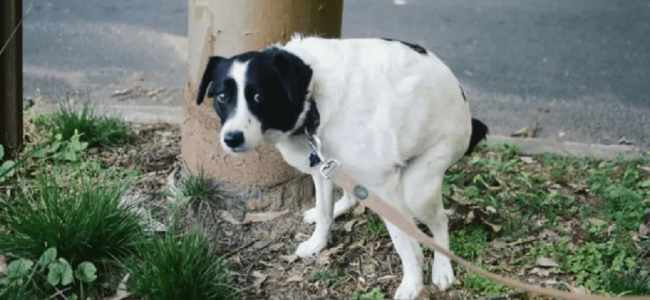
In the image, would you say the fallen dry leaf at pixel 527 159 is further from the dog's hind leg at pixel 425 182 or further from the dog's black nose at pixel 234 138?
the dog's black nose at pixel 234 138

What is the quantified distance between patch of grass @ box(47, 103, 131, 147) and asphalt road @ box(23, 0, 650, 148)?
1.42 m

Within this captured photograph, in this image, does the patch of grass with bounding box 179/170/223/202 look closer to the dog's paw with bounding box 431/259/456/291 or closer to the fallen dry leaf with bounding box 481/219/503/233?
the dog's paw with bounding box 431/259/456/291

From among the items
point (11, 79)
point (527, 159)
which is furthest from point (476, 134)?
point (11, 79)

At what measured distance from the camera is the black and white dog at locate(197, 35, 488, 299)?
3510 millimetres

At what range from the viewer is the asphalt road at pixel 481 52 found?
7238mm

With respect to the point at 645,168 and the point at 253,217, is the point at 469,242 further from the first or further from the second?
the point at 645,168

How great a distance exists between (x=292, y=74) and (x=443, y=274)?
1.31m

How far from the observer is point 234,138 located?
3428mm

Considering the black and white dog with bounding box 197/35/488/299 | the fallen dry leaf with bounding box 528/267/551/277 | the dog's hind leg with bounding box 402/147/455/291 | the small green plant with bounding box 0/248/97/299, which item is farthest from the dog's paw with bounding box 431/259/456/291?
the small green plant with bounding box 0/248/97/299

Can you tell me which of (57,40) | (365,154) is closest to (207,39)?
(365,154)

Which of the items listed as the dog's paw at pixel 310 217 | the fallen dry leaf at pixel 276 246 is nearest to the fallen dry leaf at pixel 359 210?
the dog's paw at pixel 310 217

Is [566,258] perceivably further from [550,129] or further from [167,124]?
[167,124]

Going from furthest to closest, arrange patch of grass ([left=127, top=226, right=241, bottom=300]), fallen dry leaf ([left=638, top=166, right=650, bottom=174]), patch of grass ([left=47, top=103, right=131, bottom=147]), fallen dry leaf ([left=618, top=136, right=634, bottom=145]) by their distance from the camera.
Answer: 1. fallen dry leaf ([left=618, top=136, right=634, bottom=145])
2. fallen dry leaf ([left=638, top=166, right=650, bottom=174])
3. patch of grass ([left=47, top=103, right=131, bottom=147])
4. patch of grass ([left=127, top=226, right=241, bottom=300])

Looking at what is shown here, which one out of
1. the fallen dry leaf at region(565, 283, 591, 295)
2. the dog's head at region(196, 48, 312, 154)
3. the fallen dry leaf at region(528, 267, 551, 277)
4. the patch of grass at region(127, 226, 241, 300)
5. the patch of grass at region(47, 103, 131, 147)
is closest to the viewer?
the dog's head at region(196, 48, 312, 154)
